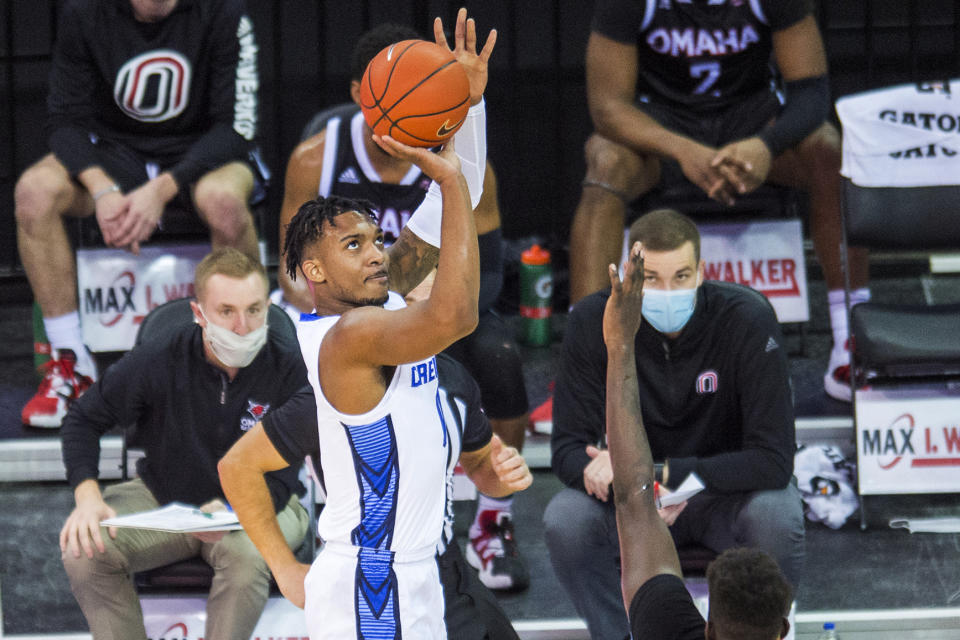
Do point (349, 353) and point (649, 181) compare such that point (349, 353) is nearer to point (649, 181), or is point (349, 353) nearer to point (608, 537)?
point (608, 537)

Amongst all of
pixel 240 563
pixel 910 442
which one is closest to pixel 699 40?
pixel 910 442

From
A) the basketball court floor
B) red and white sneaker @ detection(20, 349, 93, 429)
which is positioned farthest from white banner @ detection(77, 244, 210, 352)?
the basketball court floor

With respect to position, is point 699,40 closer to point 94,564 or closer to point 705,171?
point 705,171

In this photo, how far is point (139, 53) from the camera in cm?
498

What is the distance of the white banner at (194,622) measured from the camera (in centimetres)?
366

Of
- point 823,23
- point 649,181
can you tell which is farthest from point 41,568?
point 823,23

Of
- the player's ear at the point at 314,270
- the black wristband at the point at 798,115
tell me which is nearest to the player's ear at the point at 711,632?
the player's ear at the point at 314,270

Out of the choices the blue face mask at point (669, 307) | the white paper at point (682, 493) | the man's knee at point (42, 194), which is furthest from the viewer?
the man's knee at point (42, 194)

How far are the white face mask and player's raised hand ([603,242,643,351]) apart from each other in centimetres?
165

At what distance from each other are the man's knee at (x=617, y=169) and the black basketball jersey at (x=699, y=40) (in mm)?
292

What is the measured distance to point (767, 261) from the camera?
16.4ft

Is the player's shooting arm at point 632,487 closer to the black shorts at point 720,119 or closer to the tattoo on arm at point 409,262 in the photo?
the tattoo on arm at point 409,262

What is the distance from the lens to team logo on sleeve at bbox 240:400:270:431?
385cm

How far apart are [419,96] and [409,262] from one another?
1.56ft
